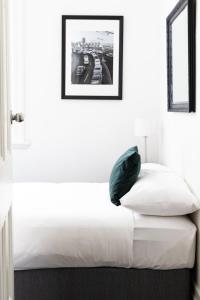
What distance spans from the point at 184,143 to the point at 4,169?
5.49 feet

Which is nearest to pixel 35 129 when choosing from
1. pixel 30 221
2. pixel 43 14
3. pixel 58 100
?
pixel 58 100

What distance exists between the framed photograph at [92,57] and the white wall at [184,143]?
57 centimetres

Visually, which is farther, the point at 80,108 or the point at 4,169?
the point at 80,108

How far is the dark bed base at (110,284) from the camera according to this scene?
97.8 inches

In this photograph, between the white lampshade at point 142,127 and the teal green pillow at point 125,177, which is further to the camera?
the white lampshade at point 142,127

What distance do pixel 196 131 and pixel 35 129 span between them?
6.50 ft

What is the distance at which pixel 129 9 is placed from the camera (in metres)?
4.11

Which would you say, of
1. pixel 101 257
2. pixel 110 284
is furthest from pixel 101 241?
pixel 110 284

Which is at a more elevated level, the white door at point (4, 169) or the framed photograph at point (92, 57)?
the framed photograph at point (92, 57)

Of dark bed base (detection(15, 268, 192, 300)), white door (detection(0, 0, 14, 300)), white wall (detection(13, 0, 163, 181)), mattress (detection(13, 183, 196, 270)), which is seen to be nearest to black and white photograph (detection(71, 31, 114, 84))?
white wall (detection(13, 0, 163, 181))

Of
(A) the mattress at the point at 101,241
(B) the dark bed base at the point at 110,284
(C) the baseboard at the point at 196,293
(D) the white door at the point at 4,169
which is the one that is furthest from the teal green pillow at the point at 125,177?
(D) the white door at the point at 4,169

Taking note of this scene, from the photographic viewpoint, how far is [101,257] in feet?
8.09

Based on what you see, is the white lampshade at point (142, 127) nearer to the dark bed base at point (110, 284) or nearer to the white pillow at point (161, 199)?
the white pillow at point (161, 199)

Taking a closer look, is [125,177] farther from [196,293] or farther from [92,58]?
[92,58]
